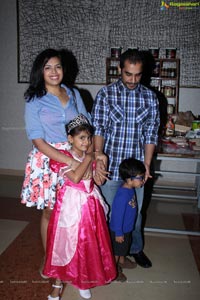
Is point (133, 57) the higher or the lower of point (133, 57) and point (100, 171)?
the higher

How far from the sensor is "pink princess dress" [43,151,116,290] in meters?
1.68

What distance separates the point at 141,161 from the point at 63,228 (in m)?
0.65

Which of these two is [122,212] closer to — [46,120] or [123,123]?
[123,123]

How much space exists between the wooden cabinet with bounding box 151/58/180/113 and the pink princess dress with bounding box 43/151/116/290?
2157 millimetres

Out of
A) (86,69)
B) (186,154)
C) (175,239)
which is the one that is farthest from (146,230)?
(86,69)

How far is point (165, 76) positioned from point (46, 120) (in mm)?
2149

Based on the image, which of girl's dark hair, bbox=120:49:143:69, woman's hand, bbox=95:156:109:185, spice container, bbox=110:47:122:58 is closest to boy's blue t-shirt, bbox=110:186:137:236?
woman's hand, bbox=95:156:109:185

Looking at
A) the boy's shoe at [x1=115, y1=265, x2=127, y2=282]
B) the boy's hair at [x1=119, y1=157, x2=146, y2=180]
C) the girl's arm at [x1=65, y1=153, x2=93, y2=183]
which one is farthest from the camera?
the boy's shoe at [x1=115, y1=265, x2=127, y2=282]

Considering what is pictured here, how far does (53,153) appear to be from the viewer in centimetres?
169

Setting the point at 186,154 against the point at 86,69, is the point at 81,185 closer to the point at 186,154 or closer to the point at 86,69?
the point at 186,154

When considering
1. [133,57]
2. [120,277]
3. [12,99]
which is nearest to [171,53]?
[133,57]

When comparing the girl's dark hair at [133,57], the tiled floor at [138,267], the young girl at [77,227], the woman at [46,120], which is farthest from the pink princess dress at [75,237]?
the girl's dark hair at [133,57]

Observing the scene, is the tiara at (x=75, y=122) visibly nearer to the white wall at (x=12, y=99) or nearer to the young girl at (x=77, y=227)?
the young girl at (x=77, y=227)

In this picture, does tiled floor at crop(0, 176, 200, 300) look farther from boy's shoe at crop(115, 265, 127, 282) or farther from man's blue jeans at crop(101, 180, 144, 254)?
man's blue jeans at crop(101, 180, 144, 254)
